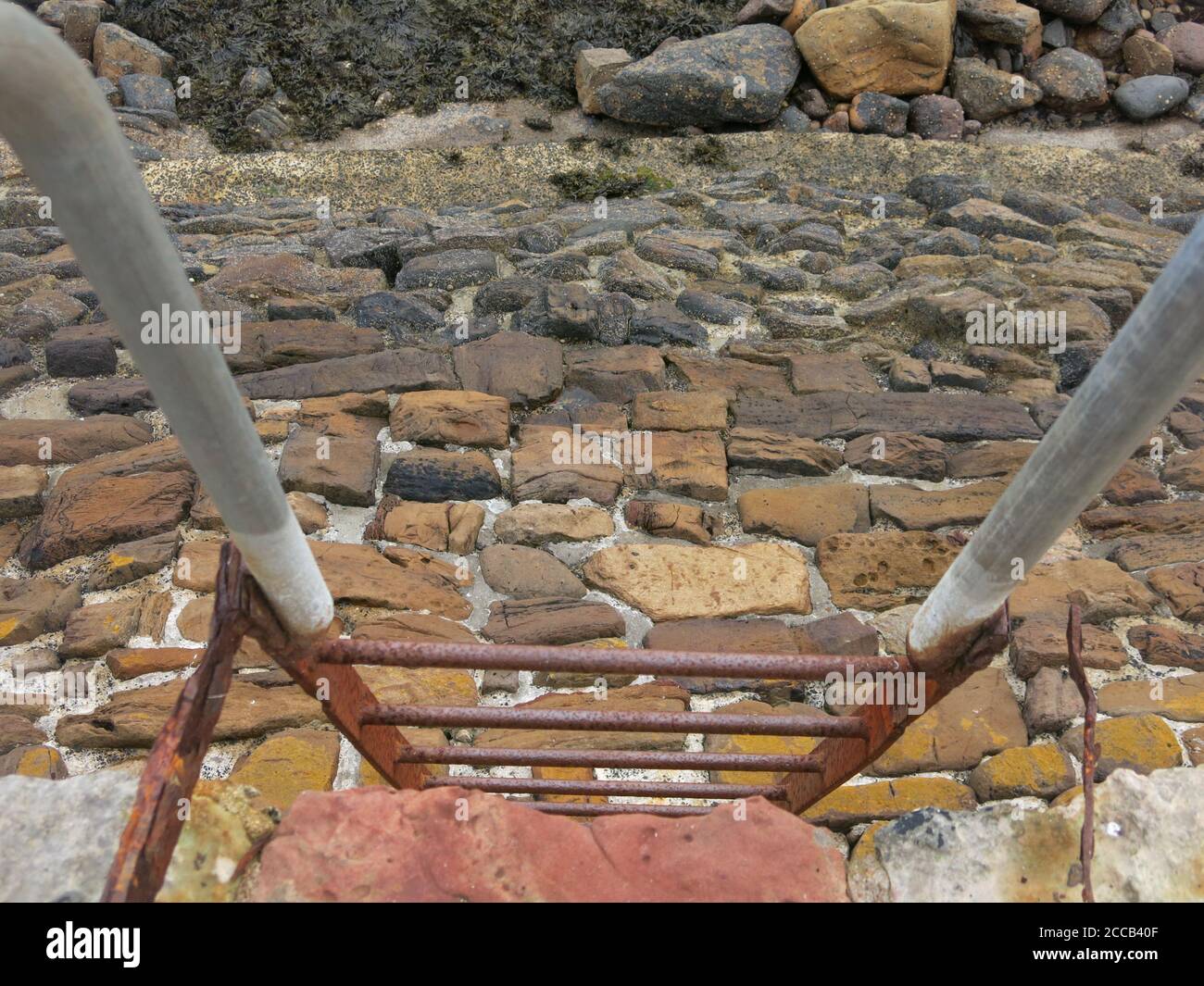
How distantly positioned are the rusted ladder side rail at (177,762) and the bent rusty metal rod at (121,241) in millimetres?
179

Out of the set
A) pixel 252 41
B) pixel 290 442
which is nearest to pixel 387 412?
pixel 290 442

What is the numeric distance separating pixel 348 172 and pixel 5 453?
3.45 metres

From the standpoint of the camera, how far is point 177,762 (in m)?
1.38

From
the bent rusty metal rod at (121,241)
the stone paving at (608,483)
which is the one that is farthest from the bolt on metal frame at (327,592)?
the stone paving at (608,483)

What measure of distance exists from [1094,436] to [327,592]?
1.08 m

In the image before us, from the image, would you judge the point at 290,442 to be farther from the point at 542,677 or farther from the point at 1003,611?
the point at 1003,611

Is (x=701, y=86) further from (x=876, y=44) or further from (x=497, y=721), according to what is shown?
(x=497, y=721)

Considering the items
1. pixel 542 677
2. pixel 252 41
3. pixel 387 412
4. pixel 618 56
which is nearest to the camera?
pixel 542 677

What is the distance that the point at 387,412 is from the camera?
354 cm

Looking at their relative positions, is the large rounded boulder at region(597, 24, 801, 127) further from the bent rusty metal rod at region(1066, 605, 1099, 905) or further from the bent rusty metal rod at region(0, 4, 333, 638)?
the bent rusty metal rod at region(0, 4, 333, 638)

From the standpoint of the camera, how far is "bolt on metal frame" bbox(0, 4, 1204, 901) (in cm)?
97

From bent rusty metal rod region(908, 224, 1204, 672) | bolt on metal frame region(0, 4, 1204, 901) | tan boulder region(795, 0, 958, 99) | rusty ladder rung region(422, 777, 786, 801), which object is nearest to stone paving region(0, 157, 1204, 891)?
rusty ladder rung region(422, 777, 786, 801)

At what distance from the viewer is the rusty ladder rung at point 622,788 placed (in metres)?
2.17

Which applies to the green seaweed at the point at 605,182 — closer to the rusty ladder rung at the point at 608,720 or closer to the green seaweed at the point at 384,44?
the green seaweed at the point at 384,44
